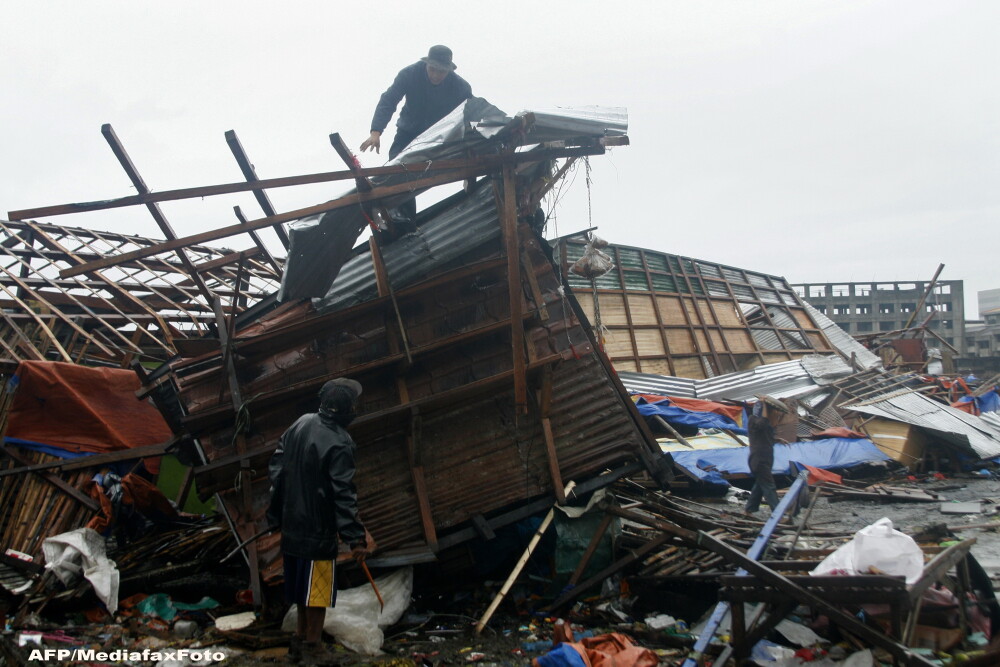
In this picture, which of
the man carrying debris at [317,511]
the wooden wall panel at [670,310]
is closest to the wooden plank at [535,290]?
the man carrying debris at [317,511]

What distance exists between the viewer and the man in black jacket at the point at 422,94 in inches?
236

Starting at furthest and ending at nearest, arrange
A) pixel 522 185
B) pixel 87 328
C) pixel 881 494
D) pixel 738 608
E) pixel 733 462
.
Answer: pixel 733 462, pixel 881 494, pixel 87 328, pixel 522 185, pixel 738 608

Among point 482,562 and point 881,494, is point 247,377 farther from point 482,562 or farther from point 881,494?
point 881,494

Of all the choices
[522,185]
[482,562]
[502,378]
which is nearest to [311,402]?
[502,378]

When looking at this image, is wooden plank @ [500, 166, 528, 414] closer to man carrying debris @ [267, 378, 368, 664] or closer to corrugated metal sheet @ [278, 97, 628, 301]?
corrugated metal sheet @ [278, 97, 628, 301]

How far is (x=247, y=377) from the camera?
201 inches

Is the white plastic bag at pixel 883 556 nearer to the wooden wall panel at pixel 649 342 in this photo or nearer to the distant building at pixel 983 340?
the wooden wall panel at pixel 649 342

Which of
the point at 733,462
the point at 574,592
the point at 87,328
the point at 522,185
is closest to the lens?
the point at 574,592

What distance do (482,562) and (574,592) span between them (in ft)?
3.14

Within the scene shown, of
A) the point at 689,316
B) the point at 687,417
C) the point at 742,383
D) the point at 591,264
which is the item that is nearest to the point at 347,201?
the point at 591,264

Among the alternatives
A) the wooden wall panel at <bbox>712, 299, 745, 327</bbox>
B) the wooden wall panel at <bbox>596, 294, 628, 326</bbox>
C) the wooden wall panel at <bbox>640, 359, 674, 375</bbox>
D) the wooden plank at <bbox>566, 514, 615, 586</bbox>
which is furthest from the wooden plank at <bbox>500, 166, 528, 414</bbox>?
the wooden wall panel at <bbox>712, 299, 745, 327</bbox>

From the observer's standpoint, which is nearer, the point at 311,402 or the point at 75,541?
the point at 311,402

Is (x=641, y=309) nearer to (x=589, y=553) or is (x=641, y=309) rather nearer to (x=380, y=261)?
(x=589, y=553)

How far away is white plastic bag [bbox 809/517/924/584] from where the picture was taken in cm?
352
